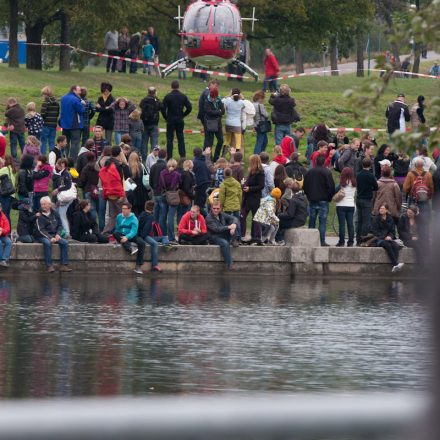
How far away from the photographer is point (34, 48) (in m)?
50.2

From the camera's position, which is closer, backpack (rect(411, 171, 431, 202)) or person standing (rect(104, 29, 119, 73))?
backpack (rect(411, 171, 431, 202))

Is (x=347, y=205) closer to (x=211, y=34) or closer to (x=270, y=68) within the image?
(x=270, y=68)

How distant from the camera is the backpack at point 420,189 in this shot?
26000mm

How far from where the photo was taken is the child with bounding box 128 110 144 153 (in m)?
29.4

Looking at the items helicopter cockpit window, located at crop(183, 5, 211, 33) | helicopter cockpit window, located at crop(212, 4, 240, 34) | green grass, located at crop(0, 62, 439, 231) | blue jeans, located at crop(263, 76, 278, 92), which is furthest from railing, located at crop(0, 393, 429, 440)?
helicopter cockpit window, located at crop(183, 5, 211, 33)

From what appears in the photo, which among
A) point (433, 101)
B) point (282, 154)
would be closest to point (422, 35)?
point (433, 101)

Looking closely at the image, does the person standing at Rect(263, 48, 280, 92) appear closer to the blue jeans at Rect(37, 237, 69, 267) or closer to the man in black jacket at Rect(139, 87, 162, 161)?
the man in black jacket at Rect(139, 87, 162, 161)

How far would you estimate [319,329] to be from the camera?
59.5ft

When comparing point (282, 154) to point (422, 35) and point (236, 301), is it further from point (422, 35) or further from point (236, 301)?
point (422, 35)

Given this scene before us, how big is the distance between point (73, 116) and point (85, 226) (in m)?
5.13

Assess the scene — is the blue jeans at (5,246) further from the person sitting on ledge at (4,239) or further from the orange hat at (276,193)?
the orange hat at (276,193)

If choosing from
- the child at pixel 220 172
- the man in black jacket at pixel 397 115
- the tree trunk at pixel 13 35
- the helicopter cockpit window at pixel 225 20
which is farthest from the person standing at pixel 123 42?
the child at pixel 220 172

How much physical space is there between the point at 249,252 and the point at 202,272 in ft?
2.81

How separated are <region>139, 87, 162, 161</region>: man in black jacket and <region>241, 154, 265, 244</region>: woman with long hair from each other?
4.04m
